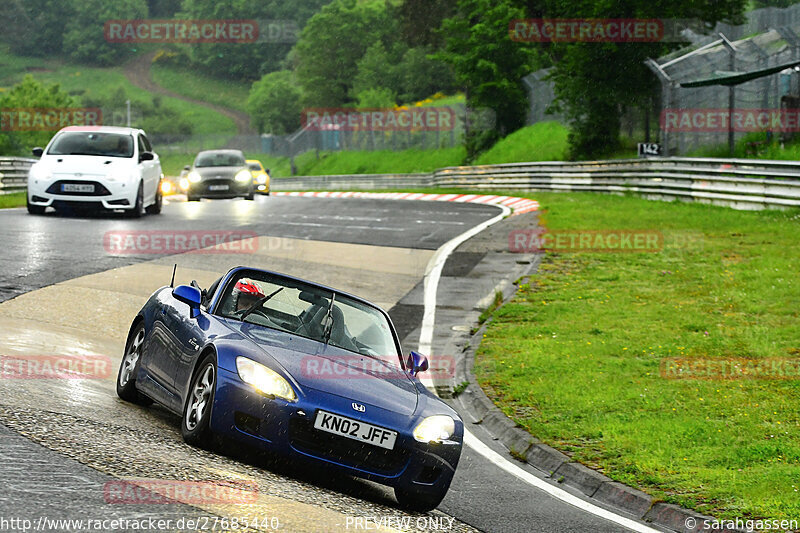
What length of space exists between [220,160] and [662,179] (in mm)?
13094

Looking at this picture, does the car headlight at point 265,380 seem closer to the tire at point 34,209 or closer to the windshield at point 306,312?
the windshield at point 306,312

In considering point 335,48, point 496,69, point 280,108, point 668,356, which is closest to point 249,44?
point 280,108

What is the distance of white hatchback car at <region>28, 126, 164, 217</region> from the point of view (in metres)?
22.3

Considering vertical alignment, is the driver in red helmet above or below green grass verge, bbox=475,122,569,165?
below

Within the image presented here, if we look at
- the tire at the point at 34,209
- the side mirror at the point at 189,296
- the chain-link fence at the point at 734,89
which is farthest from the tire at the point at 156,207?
the side mirror at the point at 189,296

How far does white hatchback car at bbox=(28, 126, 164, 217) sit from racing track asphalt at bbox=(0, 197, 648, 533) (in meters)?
0.46

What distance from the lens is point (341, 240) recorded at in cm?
2253

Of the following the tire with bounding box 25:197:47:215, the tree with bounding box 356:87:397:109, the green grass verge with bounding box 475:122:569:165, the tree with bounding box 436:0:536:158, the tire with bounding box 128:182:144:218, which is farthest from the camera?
the tree with bounding box 356:87:397:109

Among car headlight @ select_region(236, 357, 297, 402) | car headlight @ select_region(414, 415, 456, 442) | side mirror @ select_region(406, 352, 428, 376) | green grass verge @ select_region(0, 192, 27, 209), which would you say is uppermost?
car headlight @ select_region(236, 357, 297, 402)

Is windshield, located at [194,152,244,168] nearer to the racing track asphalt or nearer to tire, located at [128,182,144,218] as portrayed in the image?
the racing track asphalt

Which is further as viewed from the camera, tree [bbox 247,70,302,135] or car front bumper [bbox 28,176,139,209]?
tree [bbox 247,70,302,135]

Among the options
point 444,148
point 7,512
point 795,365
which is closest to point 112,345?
point 7,512

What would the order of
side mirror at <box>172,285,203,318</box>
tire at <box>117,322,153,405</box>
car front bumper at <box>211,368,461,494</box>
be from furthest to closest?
tire at <box>117,322,153,405</box> → side mirror at <box>172,285,203,318</box> → car front bumper at <box>211,368,461,494</box>

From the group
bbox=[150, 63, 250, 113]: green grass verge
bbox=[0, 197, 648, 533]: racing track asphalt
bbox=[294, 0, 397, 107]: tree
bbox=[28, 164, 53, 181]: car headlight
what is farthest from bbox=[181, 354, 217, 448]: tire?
bbox=[150, 63, 250, 113]: green grass verge
